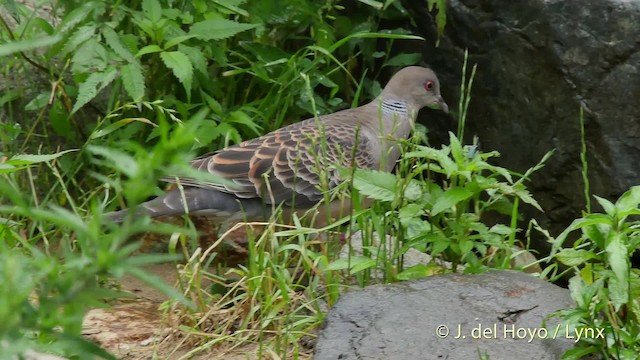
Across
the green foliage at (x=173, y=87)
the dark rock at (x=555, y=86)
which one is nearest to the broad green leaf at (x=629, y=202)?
the green foliage at (x=173, y=87)

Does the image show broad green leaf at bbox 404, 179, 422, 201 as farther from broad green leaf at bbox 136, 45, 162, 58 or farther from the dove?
broad green leaf at bbox 136, 45, 162, 58

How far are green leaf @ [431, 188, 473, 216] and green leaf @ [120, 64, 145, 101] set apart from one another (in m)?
1.53

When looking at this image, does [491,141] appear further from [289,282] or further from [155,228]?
[155,228]

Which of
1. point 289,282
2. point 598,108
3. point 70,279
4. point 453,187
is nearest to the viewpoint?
point 70,279

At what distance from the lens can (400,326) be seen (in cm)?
335

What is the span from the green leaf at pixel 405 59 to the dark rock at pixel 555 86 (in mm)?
179

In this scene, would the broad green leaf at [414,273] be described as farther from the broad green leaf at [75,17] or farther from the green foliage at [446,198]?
the broad green leaf at [75,17]

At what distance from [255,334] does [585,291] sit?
122 centimetres

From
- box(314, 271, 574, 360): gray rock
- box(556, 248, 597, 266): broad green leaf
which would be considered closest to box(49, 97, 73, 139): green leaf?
box(314, 271, 574, 360): gray rock

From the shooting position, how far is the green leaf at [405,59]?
5660mm

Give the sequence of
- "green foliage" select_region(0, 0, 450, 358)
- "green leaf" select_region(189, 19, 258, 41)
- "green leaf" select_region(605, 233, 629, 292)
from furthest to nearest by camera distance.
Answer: "green leaf" select_region(189, 19, 258, 41) → "green foliage" select_region(0, 0, 450, 358) → "green leaf" select_region(605, 233, 629, 292)

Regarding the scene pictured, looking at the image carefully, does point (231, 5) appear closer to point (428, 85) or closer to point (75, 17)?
point (75, 17)

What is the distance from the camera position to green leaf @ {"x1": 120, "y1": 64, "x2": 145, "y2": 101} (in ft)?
14.7

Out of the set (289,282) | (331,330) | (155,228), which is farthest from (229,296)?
(155,228)
